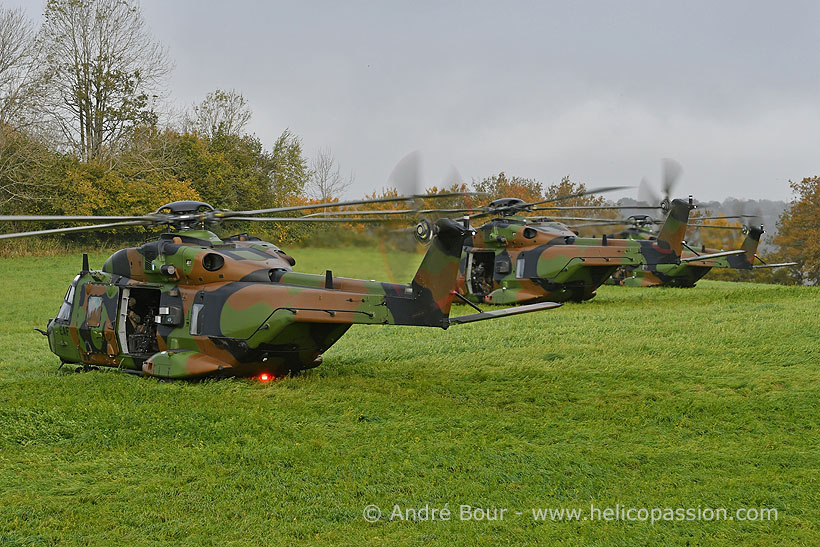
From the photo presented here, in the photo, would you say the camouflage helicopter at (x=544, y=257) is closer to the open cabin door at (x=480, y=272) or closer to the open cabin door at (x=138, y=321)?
the open cabin door at (x=480, y=272)

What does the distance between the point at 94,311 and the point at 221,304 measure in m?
2.53

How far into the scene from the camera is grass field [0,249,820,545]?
22.3ft

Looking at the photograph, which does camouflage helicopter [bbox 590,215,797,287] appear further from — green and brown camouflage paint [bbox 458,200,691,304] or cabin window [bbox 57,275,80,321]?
cabin window [bbox 57,275,80,321]

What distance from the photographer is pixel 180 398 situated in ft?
34.3

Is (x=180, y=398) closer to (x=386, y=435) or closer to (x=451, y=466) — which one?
(x=386, y=435)

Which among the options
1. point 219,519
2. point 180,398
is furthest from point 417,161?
point 219,519

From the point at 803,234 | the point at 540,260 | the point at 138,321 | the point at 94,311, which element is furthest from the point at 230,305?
the point at 803,234

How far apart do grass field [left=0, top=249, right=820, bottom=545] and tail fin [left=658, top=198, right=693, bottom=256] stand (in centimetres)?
780

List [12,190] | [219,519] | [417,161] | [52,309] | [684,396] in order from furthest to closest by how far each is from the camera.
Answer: [12,190], [52,309], [684,396], [417,161], [219,519]

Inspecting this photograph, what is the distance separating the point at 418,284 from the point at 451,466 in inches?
138

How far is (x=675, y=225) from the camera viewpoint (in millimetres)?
22219

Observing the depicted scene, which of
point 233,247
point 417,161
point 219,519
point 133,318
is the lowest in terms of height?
point 219,519

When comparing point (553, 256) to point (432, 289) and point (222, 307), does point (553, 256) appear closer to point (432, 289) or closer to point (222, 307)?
point (432, 289)

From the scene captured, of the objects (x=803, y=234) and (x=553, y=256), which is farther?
(x=803, y=234)
